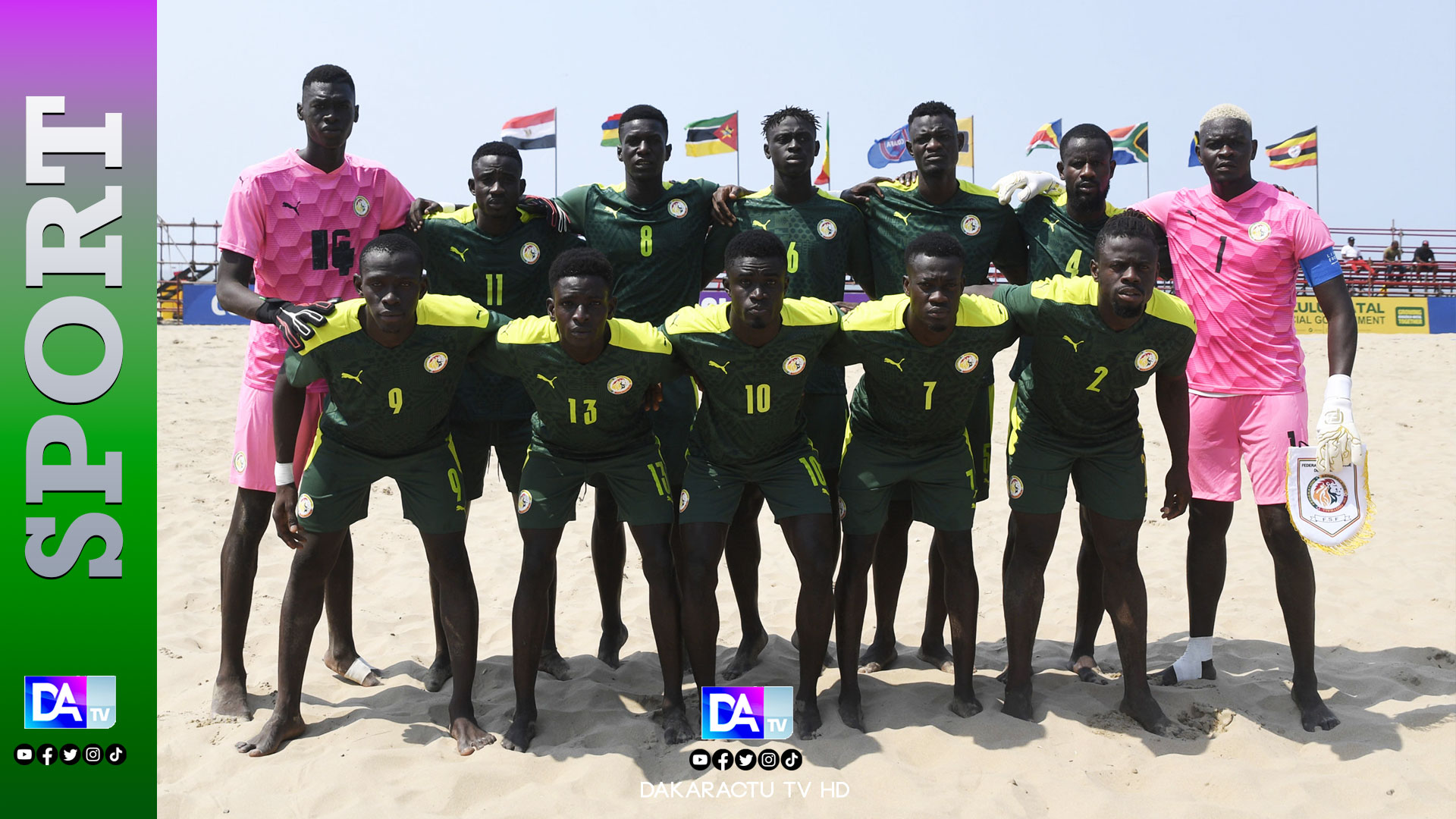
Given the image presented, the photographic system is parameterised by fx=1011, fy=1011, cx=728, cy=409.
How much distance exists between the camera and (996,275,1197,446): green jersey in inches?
179

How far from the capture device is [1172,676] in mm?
5223

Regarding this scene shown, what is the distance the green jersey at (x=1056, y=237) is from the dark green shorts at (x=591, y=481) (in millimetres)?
2223

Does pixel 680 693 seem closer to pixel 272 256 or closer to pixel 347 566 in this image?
pixel 347 566

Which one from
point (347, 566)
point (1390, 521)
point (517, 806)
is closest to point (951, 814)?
point (517, 806)

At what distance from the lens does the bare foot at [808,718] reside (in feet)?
14.8

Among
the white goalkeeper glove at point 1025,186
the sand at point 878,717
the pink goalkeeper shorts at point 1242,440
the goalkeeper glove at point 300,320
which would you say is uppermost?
the white goalkeeper glove at point 1025,186

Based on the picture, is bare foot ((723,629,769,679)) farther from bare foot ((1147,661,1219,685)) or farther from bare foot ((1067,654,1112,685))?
bare foot ((1147,661,1219,685))

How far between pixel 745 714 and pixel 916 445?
4.80 feet

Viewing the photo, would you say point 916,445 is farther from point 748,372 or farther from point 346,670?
point 346,670

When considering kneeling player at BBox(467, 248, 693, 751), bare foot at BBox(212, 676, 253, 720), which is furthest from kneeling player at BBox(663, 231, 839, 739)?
bare foot at BBox(212, 676, 253, 720)

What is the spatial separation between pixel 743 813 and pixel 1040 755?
1358 mm

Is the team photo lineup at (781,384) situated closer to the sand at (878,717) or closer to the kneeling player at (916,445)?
the kneeling player at (916,445)

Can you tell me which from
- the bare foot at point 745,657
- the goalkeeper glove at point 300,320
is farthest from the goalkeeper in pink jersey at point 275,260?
the bare foot at point 745,657

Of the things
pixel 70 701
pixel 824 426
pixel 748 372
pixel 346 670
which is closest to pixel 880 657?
pixel 824 426
